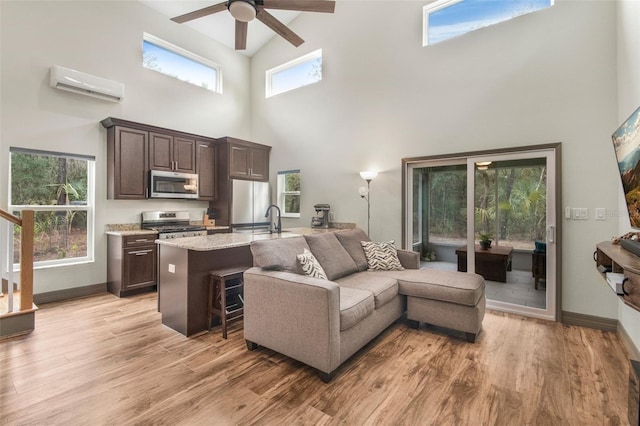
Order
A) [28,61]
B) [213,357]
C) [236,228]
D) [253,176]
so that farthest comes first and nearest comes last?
[253,176], [236,228], [28,61], [213,357]

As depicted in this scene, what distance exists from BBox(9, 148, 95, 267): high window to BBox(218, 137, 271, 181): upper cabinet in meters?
2.06

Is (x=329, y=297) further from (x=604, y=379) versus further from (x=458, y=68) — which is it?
(x=458, y=68)

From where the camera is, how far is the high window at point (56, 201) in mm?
3838

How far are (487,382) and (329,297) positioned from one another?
4.38 feet

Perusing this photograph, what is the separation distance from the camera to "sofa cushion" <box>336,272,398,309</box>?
9.20ft

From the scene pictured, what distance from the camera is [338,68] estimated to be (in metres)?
5.16

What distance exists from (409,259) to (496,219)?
1272 mm

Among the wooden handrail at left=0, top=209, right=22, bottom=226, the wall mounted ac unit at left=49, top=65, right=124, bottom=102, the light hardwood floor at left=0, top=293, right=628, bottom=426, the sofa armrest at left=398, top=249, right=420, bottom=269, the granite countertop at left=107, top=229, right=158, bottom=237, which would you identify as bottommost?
the light hardwood floor at left=0, top=293, right=628, bottom=426

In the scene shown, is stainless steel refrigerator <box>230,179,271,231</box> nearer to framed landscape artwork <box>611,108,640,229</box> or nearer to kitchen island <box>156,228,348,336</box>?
kitchen island <box>156,228,348,336</box>

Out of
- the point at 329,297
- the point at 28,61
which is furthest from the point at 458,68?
the point at 28,61

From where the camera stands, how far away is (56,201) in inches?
164

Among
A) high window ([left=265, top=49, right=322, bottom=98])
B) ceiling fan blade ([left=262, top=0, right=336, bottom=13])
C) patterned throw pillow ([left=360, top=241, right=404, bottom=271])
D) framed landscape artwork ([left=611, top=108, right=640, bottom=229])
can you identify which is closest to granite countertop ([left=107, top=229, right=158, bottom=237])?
patterned throw pillow ([left=360, top=241, right=404, bottom=271])

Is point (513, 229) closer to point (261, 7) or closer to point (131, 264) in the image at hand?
point (261, 7)

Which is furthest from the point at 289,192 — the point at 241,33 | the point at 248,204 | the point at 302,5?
the point at 302,5
